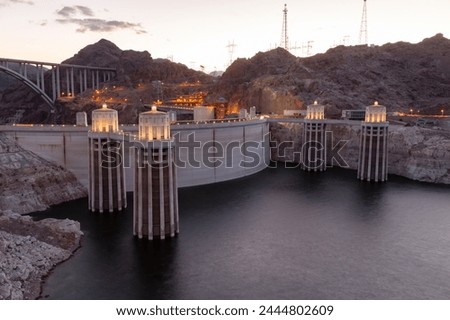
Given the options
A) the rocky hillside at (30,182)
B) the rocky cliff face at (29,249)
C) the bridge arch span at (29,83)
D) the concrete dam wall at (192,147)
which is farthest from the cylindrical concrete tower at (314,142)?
the bridge arch span at (29,83)

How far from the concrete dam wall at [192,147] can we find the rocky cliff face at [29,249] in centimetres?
1371

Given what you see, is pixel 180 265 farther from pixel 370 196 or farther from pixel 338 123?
pixel 338 123

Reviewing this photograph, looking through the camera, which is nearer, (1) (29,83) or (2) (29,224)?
(2) (29,224)

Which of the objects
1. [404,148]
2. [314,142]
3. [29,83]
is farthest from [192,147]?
[29,83]

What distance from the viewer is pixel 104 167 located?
59000mm

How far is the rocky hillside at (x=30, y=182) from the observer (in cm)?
5950

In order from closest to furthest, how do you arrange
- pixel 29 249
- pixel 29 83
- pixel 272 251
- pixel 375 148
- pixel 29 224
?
1. pixel 29 249
2. pixel 29 224
3. pixel 272 251
4. pixel 375 148
5. pixel 29 83

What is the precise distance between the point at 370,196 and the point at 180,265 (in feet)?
131

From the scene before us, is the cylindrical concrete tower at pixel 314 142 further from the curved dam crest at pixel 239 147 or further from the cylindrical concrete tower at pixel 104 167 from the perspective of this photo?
the cylindrical concrete tower at pixel 104 167

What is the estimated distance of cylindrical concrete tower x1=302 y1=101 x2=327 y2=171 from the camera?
94.1 metres

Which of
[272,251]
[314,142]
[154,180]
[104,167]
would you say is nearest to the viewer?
[272,251]

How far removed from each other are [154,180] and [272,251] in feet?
48.9

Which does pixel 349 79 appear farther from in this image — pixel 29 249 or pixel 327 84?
pixel 29 249

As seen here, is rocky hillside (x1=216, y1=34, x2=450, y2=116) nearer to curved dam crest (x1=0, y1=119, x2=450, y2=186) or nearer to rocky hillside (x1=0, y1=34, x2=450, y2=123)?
rocky hillside (x1=0, y1=34, x2=450, y2=123)
